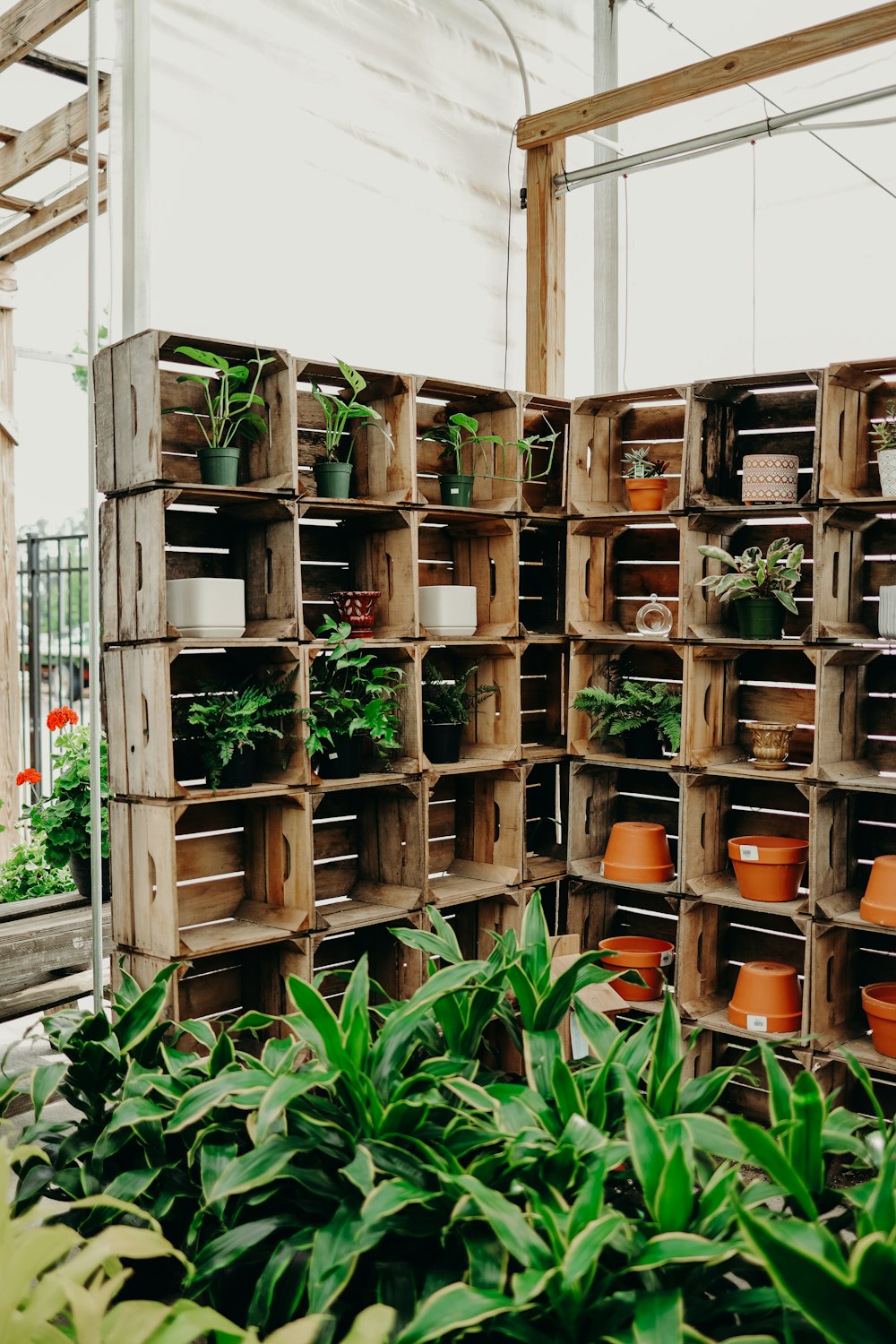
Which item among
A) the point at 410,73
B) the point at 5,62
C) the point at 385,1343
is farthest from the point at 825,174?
the point at 385,1343

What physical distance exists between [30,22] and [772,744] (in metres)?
3.26

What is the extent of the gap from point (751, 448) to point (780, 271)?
783mm

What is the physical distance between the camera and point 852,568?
3.44m

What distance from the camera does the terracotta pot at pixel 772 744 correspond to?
3.46 m

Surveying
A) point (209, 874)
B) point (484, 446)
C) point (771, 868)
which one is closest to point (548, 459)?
point (484, 446)

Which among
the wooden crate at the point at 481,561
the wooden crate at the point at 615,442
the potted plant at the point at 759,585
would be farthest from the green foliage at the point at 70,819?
the potted plant at the point at 759,585

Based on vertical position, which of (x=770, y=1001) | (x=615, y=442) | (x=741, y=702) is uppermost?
(x=615, y=442)

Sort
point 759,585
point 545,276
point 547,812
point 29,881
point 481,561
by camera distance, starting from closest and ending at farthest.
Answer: point 759,585
point 481,561
point 547,812
point 545,276
point 29,881

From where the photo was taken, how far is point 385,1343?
111cm

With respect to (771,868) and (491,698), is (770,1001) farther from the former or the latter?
(491,698)

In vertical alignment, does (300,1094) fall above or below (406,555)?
below

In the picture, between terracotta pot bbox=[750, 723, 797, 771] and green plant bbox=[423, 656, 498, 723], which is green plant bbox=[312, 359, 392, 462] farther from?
terracotta pot bbox=[750, 723, 797, 771]

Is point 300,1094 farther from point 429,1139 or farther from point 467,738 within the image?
point 467,738

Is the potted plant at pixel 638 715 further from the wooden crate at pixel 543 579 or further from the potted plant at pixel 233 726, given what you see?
the potted plant at pixel 233 726
